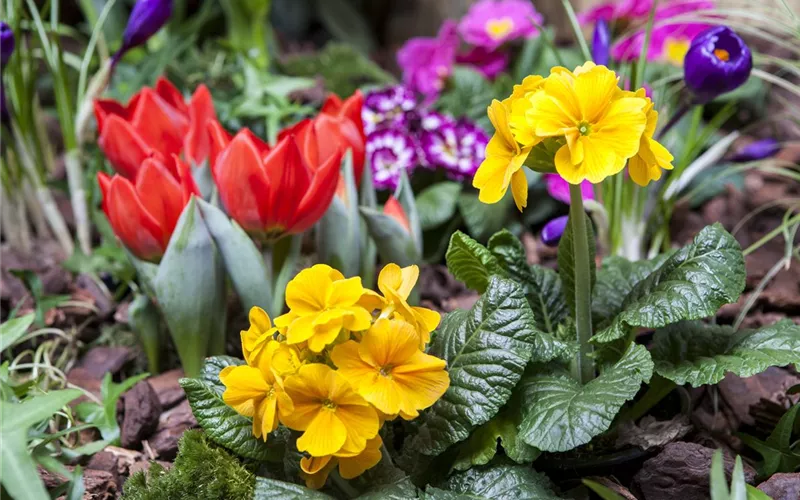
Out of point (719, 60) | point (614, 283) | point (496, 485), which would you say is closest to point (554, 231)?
point (614, 283)

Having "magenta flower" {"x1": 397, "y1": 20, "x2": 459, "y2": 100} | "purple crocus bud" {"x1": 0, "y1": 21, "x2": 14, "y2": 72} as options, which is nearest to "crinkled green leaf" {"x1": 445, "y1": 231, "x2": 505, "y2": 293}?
"purple crocus bud" {"x1": 0, "y1": 21, "x2": 14, "y2": 72}

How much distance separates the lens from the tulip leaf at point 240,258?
1233mm

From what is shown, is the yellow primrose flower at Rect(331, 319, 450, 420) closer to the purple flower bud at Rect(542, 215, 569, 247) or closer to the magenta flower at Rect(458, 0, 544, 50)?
the purple flower bud at Rect(542, 215, 569, 247)

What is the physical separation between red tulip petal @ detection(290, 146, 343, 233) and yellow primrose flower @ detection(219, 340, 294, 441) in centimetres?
35

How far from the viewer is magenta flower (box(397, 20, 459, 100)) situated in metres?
2.27

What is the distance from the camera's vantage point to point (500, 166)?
3.12 ft

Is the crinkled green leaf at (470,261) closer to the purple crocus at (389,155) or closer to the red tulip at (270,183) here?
the red tulip at (270,183)

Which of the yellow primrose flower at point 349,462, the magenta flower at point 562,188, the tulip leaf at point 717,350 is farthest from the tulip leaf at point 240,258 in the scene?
the magenta flower at point 562,188

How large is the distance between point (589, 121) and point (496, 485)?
0.47 m

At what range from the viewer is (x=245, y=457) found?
3.50 feet

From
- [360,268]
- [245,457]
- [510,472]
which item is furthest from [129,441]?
[510,472]

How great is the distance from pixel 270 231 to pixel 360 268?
26cm

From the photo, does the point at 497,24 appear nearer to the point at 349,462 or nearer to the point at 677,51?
the point at 677,51

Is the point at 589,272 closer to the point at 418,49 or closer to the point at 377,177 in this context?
the point at 377,177
